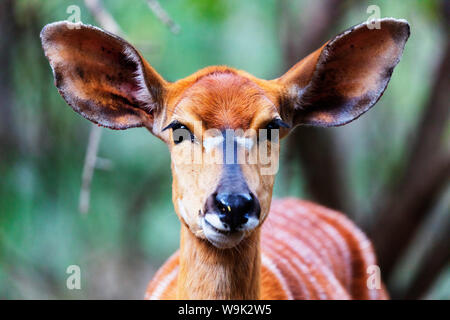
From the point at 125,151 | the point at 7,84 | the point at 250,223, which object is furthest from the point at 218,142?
the point at 125,151

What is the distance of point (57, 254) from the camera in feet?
33.5

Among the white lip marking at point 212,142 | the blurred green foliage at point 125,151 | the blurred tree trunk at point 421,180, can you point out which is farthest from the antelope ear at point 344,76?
the blurred green foliage at point 125,151

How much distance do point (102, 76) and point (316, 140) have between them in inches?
153

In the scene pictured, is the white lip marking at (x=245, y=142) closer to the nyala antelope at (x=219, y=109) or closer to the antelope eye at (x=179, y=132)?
the nyala antelope at (x=219, y=109)

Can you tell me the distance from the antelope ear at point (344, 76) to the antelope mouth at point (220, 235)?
2.70 feet

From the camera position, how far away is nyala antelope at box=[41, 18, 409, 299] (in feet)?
9.86

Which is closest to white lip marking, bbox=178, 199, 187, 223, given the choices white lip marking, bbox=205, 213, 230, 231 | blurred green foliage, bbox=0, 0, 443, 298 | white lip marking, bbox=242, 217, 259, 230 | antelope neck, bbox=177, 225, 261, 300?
antelope neck, bbox=177, 225, 261, 300

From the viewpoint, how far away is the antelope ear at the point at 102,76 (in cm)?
320

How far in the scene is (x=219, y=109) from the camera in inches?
124

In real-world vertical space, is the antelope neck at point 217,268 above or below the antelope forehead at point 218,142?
below

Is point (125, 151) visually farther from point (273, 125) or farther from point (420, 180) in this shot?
point (273, 125)
